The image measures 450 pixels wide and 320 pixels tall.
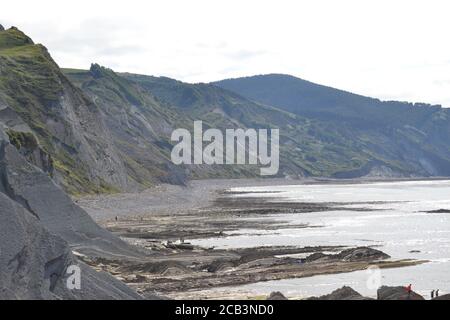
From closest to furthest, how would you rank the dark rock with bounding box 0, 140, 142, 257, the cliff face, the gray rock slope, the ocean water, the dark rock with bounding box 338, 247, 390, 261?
the gray rock slope → the dark rock with bounding box 0, 140, 142, 257 → the ocean water → the dark rock with bounding box 338, 247, 390, 261 → the cliff face

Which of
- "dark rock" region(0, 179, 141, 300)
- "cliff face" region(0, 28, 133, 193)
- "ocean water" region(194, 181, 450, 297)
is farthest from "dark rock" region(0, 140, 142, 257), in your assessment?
"cliff face" region(0, 28, 133, 193)

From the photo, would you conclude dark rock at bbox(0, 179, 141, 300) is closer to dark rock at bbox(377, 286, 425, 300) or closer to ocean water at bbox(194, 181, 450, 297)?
dark rock at bbox(377, 286, 425, 300)

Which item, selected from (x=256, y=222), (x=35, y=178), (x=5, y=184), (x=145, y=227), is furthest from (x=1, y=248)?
(x=256, y=222)

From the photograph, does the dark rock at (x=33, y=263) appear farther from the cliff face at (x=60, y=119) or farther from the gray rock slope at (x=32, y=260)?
the cliff face at (x=60, y=119)

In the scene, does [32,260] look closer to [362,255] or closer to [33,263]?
[33,263]

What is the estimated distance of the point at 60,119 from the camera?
502 ft

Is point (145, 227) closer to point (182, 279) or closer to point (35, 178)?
point (182, 279)

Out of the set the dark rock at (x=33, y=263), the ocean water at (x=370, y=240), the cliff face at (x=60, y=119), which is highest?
the cliff face at (x=60, y=119)

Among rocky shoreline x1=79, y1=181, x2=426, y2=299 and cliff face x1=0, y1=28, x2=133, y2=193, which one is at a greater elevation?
cliff face x1=0, y1=28, x2=133, y2=193

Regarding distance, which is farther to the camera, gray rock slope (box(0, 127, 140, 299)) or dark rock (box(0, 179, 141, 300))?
gray rock slope (box(0, 127, 140, 299))

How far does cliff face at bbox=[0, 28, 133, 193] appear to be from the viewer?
14488cm

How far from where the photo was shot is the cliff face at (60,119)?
144875 mm

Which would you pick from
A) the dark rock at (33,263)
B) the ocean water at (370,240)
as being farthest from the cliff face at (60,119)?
the dark rock at (33,263)

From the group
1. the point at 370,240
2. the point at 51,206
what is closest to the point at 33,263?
the point at 51,206
